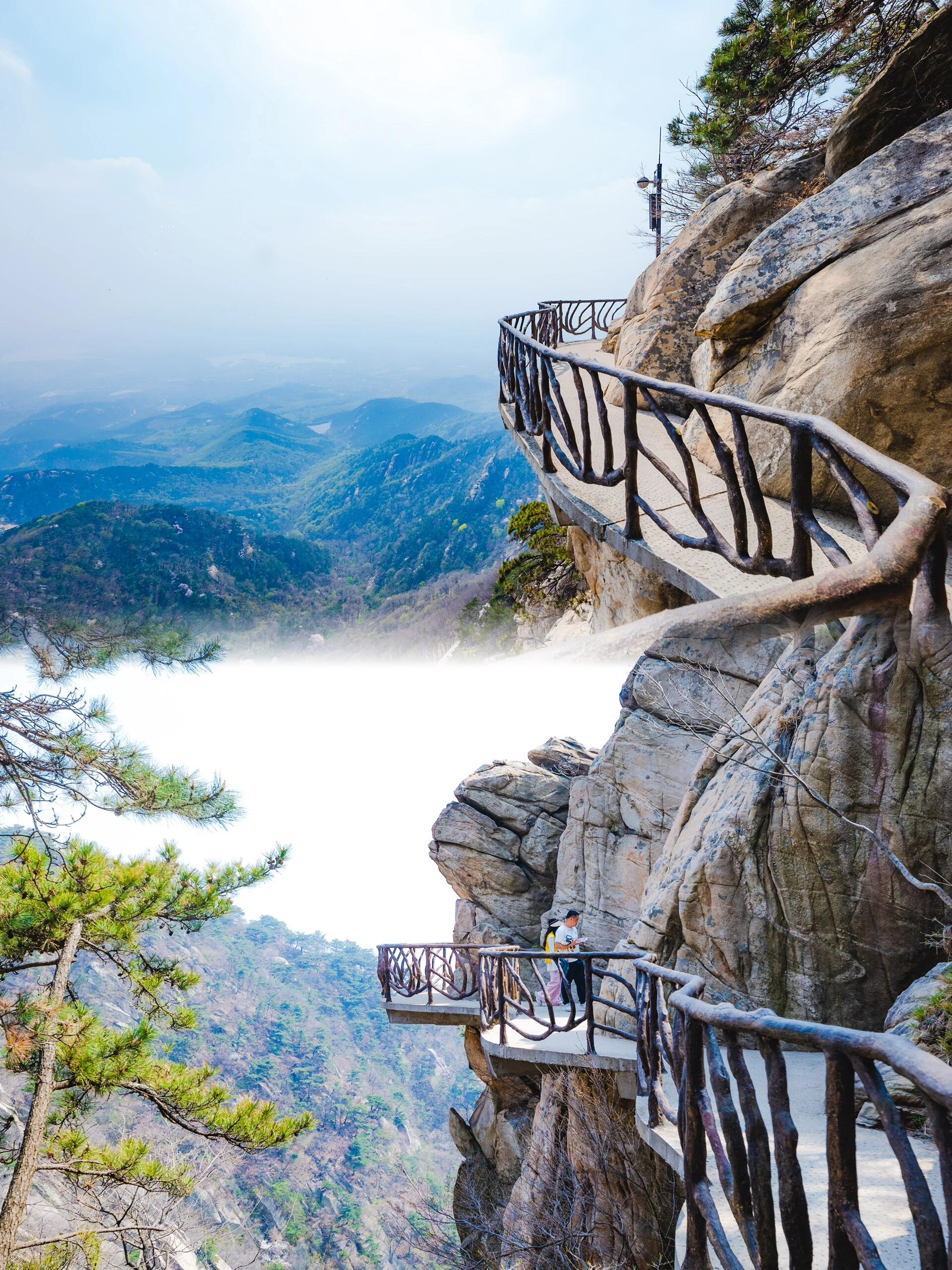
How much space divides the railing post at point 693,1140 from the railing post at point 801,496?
1.73 meters

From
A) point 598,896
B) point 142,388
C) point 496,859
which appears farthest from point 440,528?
point 142,388

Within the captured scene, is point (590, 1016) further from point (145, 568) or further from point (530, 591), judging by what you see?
point (530, 591)

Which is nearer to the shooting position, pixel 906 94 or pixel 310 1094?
Result: pixel 906 94

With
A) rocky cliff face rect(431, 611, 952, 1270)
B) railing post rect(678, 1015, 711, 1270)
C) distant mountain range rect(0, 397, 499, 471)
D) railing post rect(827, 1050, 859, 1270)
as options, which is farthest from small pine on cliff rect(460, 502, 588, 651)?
distant mountain range rect(0, 397, 499, 471)

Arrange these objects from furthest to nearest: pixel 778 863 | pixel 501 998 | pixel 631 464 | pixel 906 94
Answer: pixel 501 998 → pixel 906 94 → pixel 778 863 → pixel 631 464

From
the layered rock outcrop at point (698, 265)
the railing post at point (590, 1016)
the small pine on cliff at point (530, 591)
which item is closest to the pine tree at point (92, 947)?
the railing post at point (590, 1016)

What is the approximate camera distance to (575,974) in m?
7.89

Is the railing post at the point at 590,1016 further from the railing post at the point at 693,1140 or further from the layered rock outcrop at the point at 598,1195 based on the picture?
the railing post at the point at 693,1140

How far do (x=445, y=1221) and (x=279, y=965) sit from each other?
68050 millimetres

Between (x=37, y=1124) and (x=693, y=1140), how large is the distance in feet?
21.2

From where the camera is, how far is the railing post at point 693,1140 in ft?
7.19

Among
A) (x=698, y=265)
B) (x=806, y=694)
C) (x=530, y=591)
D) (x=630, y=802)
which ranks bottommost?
(x=806, y=694)

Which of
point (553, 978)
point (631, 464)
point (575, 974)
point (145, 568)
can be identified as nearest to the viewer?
point (631, 464)

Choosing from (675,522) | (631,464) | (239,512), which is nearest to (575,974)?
(675,522)
